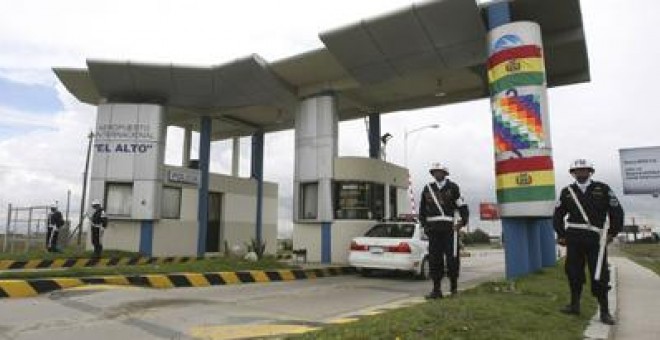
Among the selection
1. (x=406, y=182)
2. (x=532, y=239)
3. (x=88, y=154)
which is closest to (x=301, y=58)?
(x=406, y=182)

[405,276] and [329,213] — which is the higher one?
[329,213]

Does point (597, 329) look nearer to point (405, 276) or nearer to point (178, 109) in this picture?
point (405, 276)

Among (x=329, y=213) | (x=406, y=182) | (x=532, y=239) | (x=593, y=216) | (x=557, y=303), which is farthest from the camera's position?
(x=406, y=182)

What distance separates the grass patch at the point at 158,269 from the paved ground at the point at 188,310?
182cm

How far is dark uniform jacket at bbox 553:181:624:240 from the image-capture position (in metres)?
7.13

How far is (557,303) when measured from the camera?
8.05m

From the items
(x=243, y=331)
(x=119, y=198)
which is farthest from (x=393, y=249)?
(x=119, y=198)

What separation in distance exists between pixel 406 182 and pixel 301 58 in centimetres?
663

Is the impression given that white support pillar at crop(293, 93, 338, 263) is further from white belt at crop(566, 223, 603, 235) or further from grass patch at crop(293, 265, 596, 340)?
white belt at crop(566, 223, 603, 235)

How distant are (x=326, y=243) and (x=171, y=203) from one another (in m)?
6.40

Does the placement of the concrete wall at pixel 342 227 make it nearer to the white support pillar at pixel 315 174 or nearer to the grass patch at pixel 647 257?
the white support pillar at pixel 315 174

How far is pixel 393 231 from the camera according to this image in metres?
15.0

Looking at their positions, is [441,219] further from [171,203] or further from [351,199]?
[171,203]

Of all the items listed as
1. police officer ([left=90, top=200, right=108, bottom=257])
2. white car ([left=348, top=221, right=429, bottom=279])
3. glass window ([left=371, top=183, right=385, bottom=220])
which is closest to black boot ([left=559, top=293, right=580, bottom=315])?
white car ([left=348, top=221, right=429, bottom=279])
